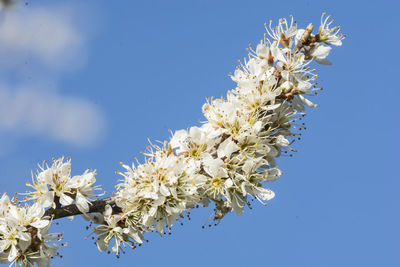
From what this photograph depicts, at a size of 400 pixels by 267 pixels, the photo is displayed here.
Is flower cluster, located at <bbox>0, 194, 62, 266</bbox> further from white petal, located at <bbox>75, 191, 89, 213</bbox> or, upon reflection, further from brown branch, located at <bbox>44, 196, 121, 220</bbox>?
white petal, located at <bbox>75, 191, 89, 213</bbox>

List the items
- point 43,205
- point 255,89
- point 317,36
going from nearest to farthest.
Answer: point 43,205
point 255,89
point 317,36

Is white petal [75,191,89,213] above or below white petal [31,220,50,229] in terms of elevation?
above

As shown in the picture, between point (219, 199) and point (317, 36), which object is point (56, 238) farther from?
point (317, 36)

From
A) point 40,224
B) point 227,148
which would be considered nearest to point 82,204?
point 40,224

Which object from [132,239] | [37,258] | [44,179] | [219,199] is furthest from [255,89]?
[37,258]

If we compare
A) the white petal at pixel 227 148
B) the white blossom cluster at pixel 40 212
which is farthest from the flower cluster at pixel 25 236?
the white petal at pixel 227 148

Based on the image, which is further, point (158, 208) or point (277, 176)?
point (277, 176)

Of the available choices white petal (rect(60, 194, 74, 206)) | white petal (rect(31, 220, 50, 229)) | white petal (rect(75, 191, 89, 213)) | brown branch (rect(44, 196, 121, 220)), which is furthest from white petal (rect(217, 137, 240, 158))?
white petal (rect(31, 220, 50, 229))
